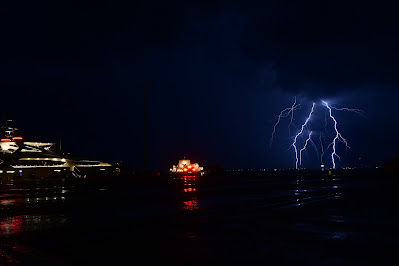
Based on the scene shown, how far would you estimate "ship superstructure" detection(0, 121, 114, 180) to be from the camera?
64.5m

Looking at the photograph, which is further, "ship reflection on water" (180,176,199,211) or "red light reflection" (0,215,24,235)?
"ship reflection on water" (180,176,199,211)

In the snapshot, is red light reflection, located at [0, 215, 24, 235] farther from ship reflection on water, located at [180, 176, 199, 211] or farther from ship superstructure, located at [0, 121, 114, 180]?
ship superstructure, located at [0, 121, 114, 180]

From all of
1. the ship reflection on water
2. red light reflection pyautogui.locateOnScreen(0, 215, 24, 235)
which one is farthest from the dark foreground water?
the ship reflection on water

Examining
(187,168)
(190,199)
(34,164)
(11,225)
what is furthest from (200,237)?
(187,168)

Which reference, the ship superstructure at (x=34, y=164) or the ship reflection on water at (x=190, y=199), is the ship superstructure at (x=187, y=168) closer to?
the ship superstructure at (x=34, y=164)

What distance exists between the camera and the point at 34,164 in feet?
254

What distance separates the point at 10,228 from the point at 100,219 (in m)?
2.70

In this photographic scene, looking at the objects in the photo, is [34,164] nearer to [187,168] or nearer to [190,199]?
[187,168]

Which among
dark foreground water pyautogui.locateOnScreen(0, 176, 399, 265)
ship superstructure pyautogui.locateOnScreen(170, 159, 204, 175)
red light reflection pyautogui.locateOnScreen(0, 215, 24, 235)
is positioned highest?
ship superstructure pyautogui.locateOnScreen(170, 159, 204, 175)

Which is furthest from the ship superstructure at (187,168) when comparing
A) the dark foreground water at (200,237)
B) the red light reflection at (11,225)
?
the red light reflection at (11,225)

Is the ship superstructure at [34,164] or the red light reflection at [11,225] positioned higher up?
the ship superstructure at [34,164]

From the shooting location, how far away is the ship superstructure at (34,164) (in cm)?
6450

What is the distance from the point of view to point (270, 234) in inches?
401

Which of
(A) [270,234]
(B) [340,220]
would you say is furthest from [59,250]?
(B) [340,220]
